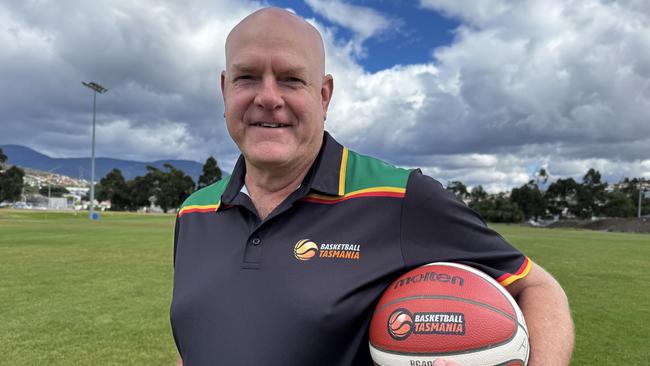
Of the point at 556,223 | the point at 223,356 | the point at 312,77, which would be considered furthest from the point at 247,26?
the point at 556,223

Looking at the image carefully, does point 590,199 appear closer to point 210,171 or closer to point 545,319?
point 210,171

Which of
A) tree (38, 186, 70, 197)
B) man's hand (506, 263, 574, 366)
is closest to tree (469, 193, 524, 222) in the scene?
man's hand (506, 263, 574, 366)

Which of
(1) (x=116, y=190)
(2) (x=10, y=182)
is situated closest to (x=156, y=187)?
(1) (x=116, y=190)

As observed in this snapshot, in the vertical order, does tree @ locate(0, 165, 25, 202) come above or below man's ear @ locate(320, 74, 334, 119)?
above

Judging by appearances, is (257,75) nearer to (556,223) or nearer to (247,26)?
(247,26)

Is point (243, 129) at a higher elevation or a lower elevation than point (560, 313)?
higher

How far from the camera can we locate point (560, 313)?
72.3 inches

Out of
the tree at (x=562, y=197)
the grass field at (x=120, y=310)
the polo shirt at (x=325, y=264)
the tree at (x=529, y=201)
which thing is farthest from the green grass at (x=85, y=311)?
the tree at (x=562, y=197)

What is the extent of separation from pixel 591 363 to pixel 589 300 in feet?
14.6

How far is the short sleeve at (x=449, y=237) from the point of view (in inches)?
76.4

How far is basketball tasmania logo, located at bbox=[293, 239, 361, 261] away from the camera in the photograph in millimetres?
1979

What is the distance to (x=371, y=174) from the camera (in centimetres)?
218

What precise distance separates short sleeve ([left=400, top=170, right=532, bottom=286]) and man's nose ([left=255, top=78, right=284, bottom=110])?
2.19 ft

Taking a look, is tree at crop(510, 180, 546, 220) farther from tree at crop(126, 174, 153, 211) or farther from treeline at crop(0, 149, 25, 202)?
treeline at crop(0, 149, 25, 202)
